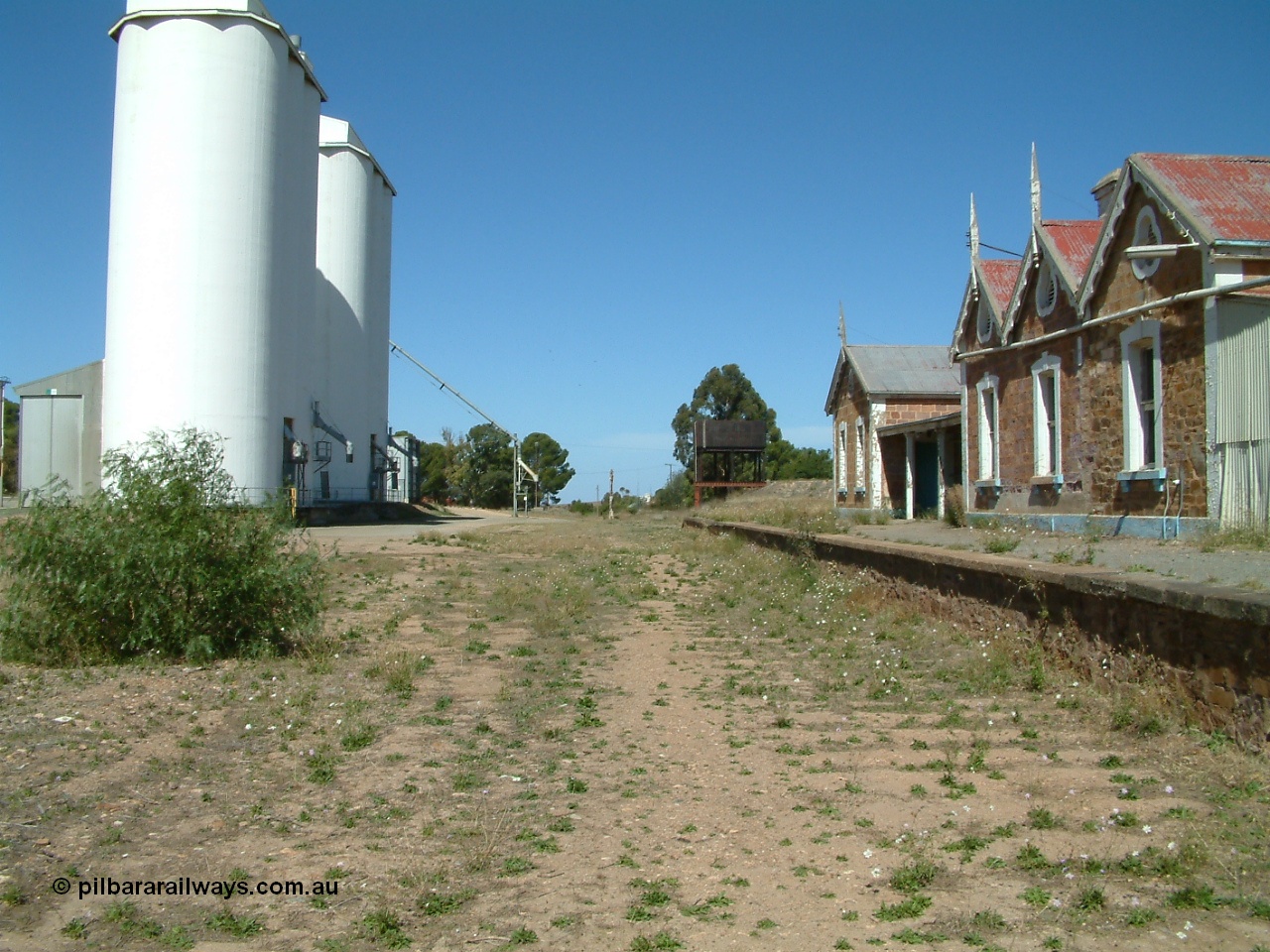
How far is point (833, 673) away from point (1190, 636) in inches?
138

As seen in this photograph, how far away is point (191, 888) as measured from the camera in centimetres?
471

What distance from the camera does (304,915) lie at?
449cm

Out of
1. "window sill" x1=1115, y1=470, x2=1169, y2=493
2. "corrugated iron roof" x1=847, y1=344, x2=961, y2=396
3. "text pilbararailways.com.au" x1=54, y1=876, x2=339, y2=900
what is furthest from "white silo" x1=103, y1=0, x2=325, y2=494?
"text pilbararailways.com.au" x1=54, y1=876, x2=339, y2=900

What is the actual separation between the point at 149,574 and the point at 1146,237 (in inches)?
549

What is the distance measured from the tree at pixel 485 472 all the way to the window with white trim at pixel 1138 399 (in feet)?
250

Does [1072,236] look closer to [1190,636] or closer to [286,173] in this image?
[1190,636]

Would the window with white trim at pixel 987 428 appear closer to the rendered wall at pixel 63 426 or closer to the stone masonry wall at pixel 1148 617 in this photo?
the stone masonry wall at pixel 1148 617

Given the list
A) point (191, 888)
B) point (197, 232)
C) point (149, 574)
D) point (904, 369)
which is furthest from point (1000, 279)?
point (197, 232)

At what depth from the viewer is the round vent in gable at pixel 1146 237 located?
14.9 metres

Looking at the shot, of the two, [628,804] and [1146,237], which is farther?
[1146,237]

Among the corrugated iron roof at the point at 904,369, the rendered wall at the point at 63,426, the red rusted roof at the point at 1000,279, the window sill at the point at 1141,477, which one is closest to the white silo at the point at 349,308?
the rendered wall at the point at 63,426

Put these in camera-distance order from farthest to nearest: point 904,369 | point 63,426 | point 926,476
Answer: point 63,426 < point 904,369 < point 926,476

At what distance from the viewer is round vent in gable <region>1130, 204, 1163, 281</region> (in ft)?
48.9

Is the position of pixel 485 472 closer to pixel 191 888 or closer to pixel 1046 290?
pixel 1046 290
